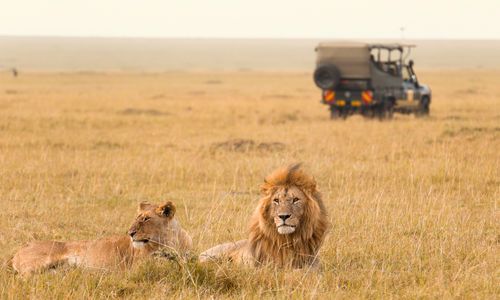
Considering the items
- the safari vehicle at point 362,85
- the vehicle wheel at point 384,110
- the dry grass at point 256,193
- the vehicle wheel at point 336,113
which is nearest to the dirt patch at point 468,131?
the dry grass at point 256,193

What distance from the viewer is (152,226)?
648 cm

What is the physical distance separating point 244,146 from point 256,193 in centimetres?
568

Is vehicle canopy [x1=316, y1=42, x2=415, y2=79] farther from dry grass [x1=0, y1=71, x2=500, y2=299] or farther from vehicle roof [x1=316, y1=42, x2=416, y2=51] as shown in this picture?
dry grass [x1=0, y1=71, x2=500, y2=299]

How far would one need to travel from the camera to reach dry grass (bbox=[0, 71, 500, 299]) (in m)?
6.24

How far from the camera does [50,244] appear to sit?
6.70 metres

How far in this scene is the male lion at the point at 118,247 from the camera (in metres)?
6.46

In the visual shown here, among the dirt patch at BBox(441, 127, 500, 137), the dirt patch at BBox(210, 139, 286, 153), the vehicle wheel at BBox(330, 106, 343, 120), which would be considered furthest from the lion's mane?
the vehicle wheel at BBox(330, 106, 343, 120)

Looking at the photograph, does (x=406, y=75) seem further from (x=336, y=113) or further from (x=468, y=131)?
(x=468, y=131)

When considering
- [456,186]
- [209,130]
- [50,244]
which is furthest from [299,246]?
[209,130]

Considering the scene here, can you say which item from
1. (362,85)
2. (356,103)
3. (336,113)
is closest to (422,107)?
(362,85)

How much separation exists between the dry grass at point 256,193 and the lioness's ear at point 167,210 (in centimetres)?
37

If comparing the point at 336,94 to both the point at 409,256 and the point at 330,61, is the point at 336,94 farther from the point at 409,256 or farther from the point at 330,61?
the point at 409,256

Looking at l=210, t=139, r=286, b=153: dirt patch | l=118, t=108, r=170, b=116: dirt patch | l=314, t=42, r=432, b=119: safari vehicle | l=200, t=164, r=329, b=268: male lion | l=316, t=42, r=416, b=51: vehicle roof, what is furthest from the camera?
l=118, t=108, r=170, b=116: dirt patch

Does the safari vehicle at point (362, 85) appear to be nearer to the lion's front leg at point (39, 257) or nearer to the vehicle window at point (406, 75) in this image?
the vehicle window at point (406, 75)
